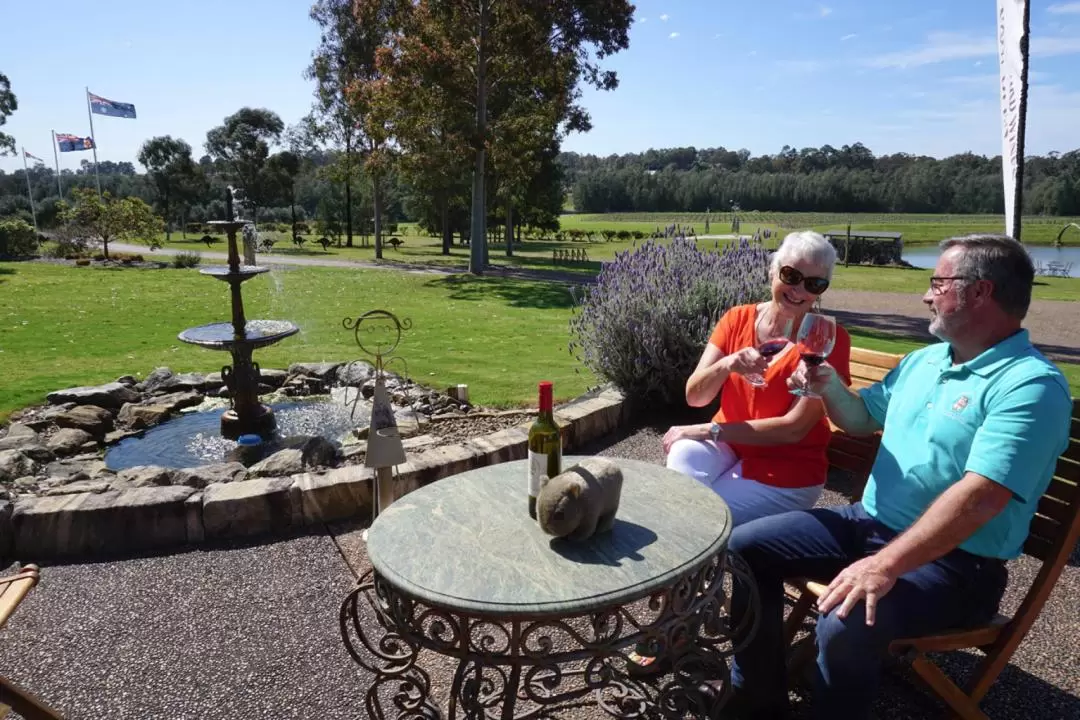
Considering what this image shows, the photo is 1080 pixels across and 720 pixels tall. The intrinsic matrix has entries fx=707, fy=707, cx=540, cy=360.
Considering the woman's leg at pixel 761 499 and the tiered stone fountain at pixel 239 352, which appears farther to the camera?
the tiered stone fountain at pixel 239 352

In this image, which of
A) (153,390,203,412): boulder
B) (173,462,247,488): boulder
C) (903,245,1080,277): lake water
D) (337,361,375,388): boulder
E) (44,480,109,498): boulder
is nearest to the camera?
(173,462,247,488): boulder

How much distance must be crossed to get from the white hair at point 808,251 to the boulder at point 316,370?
5731 millimetres

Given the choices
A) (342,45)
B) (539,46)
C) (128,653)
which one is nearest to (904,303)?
(539,46)

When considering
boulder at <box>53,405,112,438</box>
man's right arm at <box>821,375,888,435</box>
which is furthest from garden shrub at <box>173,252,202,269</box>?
man's right arm at <box>821,375,888,435</box>

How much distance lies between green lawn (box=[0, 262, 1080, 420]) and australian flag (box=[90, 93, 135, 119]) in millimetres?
26349

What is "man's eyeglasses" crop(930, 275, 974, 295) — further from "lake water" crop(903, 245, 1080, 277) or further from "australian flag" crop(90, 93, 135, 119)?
"australian flag" crop(90, 93, 135, 119)

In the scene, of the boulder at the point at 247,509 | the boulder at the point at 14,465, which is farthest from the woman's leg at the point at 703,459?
the boulder at the point at 14,465

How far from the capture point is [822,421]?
265cm

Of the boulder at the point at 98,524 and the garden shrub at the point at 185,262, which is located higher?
the garden shrub at the point at 185,262

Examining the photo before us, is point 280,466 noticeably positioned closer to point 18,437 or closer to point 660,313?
point 18,437

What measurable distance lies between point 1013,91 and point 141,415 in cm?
739

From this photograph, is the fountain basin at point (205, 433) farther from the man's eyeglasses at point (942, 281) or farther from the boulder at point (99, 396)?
the man's eyeglasses at point (942, 281)

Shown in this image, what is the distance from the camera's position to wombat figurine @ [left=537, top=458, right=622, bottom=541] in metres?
1.81

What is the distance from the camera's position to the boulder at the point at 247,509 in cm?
355
